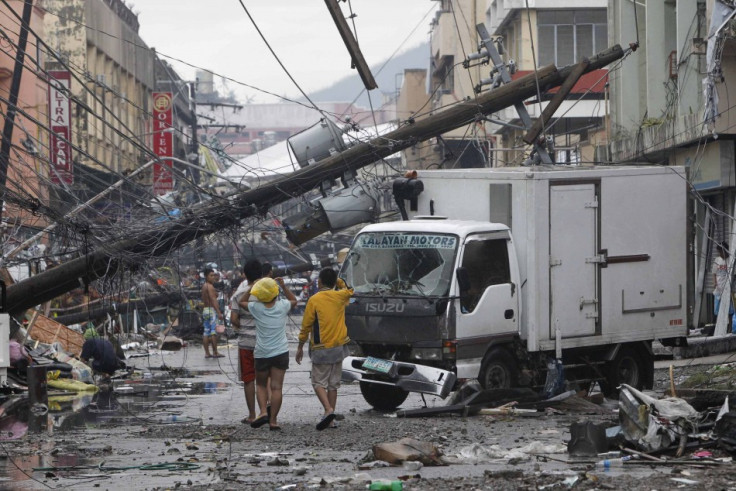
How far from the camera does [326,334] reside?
13641mm

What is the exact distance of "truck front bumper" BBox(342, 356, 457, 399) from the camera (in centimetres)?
1454

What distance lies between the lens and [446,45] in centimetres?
6725

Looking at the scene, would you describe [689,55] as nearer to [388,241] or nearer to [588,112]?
[388,241]

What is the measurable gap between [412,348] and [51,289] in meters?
5.43

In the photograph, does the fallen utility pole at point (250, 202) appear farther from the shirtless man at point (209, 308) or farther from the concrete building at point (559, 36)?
the concrete building at point (559, 36)

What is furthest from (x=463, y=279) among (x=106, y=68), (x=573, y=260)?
(x=106, y=68)

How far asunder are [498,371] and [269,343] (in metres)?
3.30

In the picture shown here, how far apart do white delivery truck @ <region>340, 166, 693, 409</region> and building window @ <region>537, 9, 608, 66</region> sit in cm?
3066

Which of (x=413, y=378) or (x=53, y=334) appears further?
(x=53, y=334)

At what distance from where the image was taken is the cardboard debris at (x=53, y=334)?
23391 millimetres

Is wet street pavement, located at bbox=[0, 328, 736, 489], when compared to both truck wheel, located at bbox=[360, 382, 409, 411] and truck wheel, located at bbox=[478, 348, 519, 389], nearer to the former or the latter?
truck wheel, located at bbox=[360, 382, 409, 411]

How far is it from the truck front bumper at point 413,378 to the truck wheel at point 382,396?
50 cm

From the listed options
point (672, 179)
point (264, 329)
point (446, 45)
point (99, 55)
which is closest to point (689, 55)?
point (672, 179)

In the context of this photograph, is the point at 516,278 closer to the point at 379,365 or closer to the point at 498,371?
the point at 498,371
